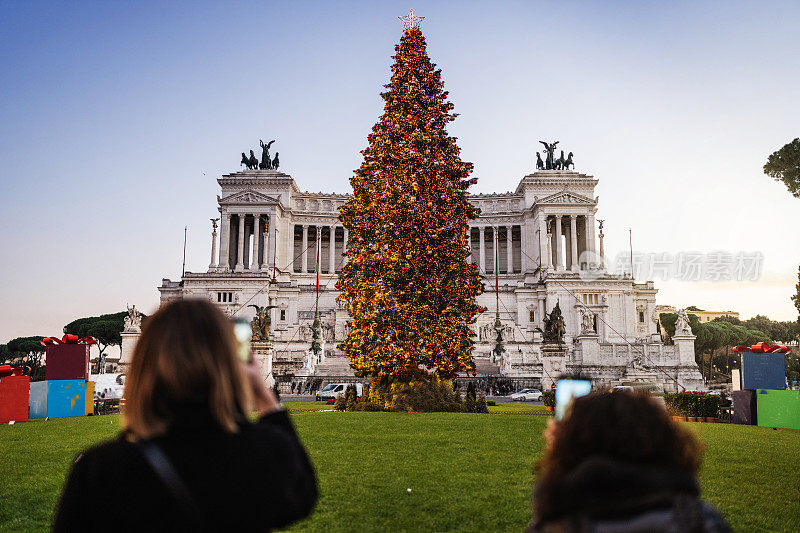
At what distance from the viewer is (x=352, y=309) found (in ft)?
70.8

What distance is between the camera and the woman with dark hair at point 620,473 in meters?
2.30

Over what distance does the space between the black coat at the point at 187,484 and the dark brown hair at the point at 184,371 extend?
0.06 m

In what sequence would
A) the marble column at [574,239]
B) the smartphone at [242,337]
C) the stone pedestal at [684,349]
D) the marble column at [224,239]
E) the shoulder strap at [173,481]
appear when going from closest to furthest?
the shoulder strap at [173,481], the smartphone at [242,337], the stone pedestal at [684,349], the marble column at [224,239], the marble column at [574,239]

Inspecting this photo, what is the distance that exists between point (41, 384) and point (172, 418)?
23.5 meters

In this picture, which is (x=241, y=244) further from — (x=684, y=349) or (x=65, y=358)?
(x=65, y=358)

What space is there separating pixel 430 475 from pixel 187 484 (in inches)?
283

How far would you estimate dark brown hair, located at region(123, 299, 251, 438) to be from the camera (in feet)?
7.78

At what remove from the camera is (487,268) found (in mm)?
83438

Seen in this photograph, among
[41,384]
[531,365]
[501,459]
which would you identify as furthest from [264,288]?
[501,459]

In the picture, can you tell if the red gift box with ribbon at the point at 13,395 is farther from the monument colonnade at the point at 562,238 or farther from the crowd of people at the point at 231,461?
the monument colonnade at the point at 562,238

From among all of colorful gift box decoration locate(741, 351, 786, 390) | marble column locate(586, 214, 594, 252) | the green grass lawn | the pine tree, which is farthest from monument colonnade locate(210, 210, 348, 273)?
the green grass lawn

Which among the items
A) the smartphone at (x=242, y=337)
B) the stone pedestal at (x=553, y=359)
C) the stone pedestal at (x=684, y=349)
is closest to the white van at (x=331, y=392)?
the stone pedestal at (x=553, y=359)

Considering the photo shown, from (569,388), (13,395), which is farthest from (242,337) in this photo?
(13,395)

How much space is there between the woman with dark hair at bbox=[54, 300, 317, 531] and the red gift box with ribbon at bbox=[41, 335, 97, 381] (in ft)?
80.3
